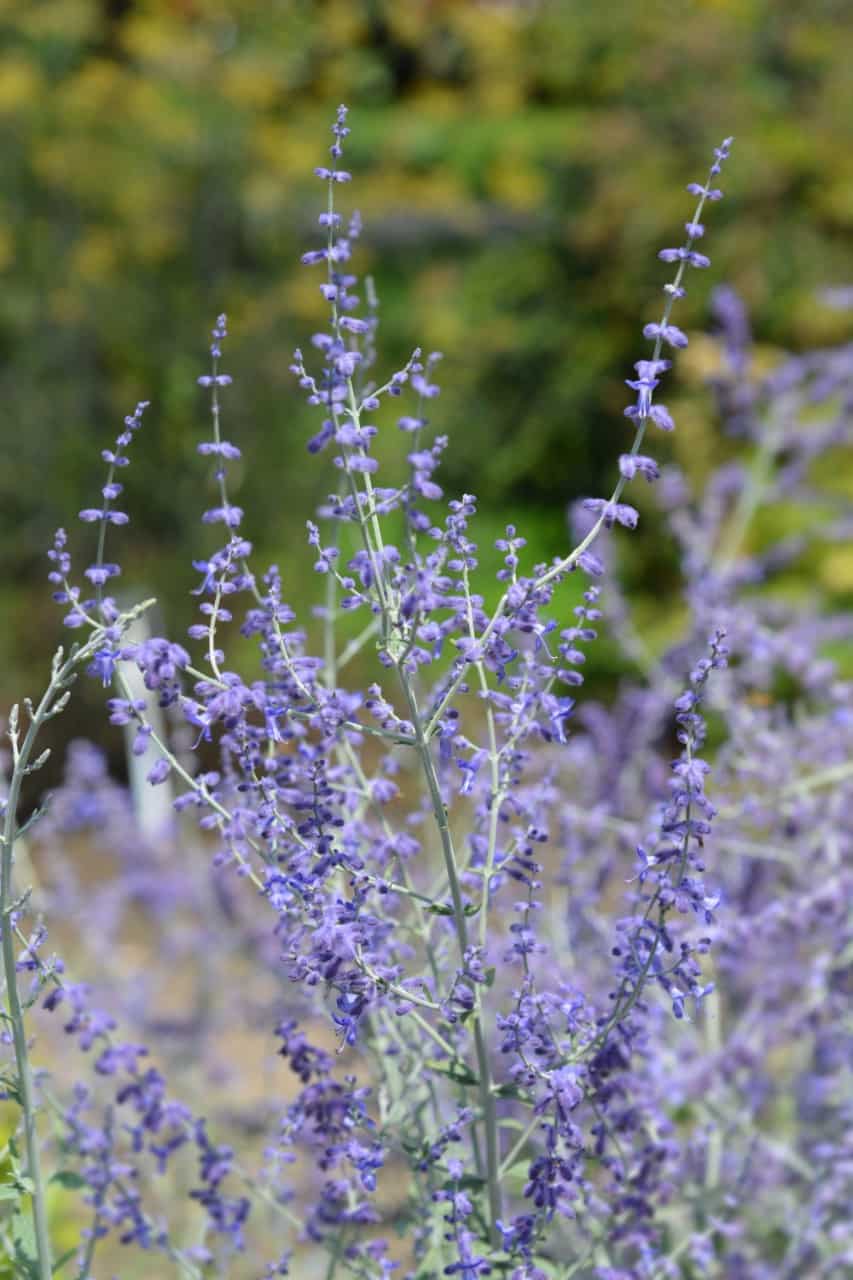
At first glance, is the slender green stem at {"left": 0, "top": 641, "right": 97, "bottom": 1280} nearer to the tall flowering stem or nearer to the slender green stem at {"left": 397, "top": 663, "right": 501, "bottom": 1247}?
the tall flowering stem

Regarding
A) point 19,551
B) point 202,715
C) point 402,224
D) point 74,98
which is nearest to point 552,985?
point 202,715

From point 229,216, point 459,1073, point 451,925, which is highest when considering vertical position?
point 229,216

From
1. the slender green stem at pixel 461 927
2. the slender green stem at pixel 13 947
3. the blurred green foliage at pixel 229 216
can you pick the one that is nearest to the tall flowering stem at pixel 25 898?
the slender green stem at pixel 13 947

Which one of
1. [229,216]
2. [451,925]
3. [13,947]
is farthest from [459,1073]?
[229,216]

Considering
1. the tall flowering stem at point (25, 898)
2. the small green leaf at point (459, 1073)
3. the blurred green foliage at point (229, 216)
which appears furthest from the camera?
the blurred green foliage at point (229, 216)

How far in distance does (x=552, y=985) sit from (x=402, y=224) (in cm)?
1223

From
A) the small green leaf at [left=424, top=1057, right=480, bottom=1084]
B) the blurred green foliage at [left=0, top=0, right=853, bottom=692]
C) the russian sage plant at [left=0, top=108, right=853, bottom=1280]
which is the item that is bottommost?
the small green leaf at [left=424, top=1057, right=480, bottom=1084]

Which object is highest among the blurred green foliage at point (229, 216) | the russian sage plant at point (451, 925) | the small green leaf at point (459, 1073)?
the blurred green foliage at point (229, 216)

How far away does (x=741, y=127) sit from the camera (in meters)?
7.51

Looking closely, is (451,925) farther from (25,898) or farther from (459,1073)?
(25,898)

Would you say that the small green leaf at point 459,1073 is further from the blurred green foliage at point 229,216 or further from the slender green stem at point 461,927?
the blurred green foliage at point 229,216

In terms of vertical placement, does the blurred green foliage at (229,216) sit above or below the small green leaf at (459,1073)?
above

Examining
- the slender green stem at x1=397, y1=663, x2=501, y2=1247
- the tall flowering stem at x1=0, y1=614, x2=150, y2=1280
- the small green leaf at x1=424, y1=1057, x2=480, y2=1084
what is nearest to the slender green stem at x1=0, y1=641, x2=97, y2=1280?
the tall flowering stem at x1=0, y1=614, x2=150, y2=1280

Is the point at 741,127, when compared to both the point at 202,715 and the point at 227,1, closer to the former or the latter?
the point at 227,1
